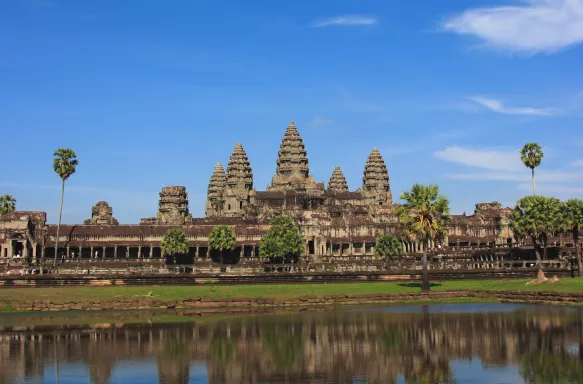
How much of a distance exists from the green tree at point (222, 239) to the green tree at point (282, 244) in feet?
27.7

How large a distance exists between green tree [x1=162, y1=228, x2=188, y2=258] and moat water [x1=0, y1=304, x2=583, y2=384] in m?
64.7

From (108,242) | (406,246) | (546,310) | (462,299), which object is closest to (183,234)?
(108,242)

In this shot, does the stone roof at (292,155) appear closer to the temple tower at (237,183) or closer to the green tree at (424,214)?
the temple tower at (237,183)

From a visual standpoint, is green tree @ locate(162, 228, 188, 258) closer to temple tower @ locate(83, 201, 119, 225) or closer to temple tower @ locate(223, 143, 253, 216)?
temple tower @ locate(83, 201, 119, 225)

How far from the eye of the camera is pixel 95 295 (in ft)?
198

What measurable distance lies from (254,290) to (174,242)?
180ft

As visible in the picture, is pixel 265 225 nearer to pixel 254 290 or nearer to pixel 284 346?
pixel 254 290

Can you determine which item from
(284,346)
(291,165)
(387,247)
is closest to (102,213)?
(291,165)

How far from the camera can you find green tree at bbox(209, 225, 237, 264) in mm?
117562

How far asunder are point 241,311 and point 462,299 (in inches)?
623

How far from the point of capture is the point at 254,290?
6331 centimetres

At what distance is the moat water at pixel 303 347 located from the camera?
98.8ft

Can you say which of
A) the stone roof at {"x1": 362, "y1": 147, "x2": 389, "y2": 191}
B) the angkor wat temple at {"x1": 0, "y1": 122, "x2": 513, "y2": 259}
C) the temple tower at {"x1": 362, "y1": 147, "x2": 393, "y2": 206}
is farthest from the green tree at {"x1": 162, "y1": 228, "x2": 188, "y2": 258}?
the stone roof at {"x1": 362, "y1": 147, "x2": 389, "y2": 191}

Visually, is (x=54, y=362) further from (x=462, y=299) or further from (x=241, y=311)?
(x=462, y=299)
